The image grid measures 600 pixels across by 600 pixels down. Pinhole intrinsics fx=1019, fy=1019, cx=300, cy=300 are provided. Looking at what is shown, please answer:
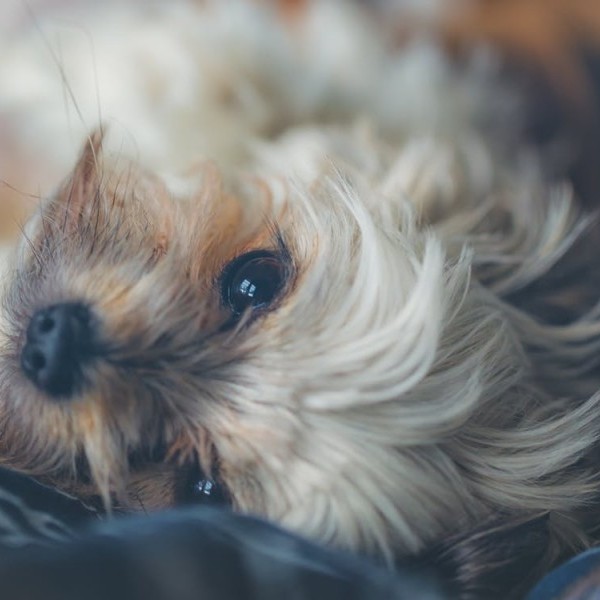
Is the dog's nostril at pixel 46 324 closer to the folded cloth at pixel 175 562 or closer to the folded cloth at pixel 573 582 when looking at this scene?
the folded cloth at pixel 175 562

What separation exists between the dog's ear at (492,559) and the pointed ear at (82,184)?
473 millimetres

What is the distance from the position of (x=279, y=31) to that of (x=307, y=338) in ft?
3.30

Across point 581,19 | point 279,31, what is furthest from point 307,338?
point 581,19

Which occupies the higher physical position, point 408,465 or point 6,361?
point 6,361

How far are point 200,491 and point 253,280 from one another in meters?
0.20

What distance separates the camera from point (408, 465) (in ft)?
2.88

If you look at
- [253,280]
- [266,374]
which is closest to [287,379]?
[266,374]

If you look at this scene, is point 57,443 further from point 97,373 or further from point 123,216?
point 123,216

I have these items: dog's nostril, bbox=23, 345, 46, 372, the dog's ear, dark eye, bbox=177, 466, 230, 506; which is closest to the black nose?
dog's nostril, bbox=23, 345, 46, 372

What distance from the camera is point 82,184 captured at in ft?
3.44

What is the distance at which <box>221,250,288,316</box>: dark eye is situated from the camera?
3.06ft

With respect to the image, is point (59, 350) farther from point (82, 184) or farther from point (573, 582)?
point (573, 582)

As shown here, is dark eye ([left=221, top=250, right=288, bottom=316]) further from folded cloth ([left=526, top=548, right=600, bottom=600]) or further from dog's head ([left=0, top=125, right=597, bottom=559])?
folded cloth ([left=526, top=548, right=600, bottom=600])

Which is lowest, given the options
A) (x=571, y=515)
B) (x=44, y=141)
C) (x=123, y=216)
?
(x=571, y=515)
